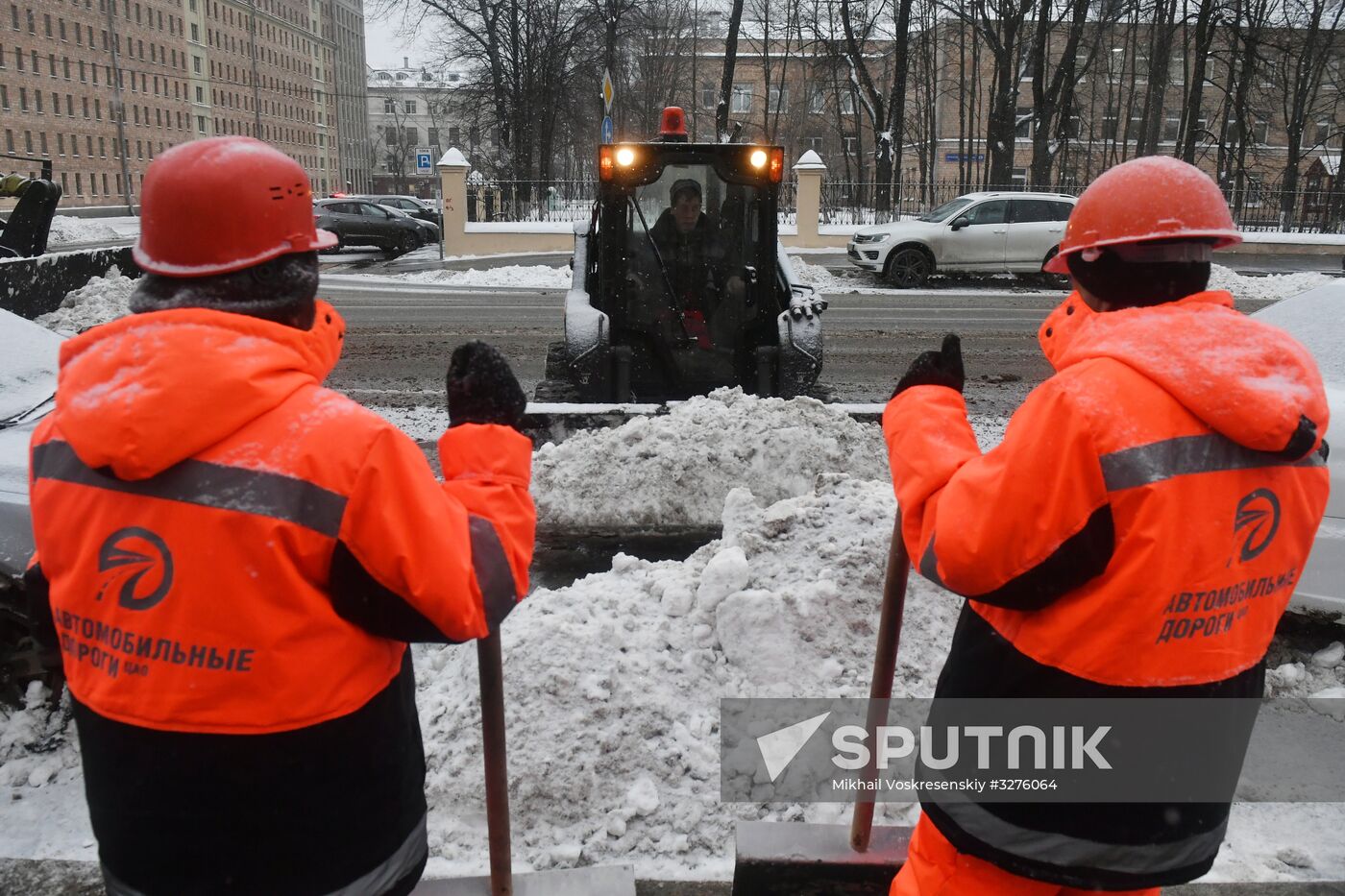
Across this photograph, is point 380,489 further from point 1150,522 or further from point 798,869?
point 798,869

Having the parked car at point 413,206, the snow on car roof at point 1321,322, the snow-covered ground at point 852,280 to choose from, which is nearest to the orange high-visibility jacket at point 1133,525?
the snow on car roof at point 1321,322

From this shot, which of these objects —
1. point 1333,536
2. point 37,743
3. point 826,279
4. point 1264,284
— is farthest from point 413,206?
A: point 1333,536

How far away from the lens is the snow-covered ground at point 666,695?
3.11 m

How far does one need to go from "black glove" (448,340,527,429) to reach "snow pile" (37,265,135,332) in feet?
29.0

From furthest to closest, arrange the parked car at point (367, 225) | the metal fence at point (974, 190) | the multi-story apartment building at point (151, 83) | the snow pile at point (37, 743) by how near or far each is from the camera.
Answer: the multi-story apartment building at point (151, 83), the parked car at point (367, 225), the metal fence at point (974, 190), the snow pile at point (37, 743)

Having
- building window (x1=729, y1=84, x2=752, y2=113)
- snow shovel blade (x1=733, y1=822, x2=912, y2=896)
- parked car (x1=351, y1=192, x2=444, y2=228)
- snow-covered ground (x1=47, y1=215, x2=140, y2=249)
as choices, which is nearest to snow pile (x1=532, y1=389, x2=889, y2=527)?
snow shovel blade (x1=733, y1=822, x2=912, y2=896)

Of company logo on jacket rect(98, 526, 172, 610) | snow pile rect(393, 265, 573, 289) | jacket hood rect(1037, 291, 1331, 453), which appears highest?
jacket hood rect(1037, 291, 1331, 453)

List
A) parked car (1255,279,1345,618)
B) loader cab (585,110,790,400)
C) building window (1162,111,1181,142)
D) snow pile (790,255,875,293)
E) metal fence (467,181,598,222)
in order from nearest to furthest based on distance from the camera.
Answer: parked car (1255,279,1345,618) < loader cab (585,110,790,400) < snow pile (790,255,875,293) < metal fence (467,181,598,222) < building window (1162,111,1181,142)

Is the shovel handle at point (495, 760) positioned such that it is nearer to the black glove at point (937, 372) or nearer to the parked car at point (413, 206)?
the black glove at point (937, 372)

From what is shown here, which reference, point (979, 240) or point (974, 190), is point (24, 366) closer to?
point (979, 240)

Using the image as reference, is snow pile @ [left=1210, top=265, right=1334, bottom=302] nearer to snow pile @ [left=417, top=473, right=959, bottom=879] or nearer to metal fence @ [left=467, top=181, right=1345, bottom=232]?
metal fence @ [left=467, top=181, right=1345, bottom=232]

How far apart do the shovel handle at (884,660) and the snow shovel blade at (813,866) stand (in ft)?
0.16

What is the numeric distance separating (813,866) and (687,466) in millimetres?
3073

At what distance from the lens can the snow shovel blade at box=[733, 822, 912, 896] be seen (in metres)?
2.76
